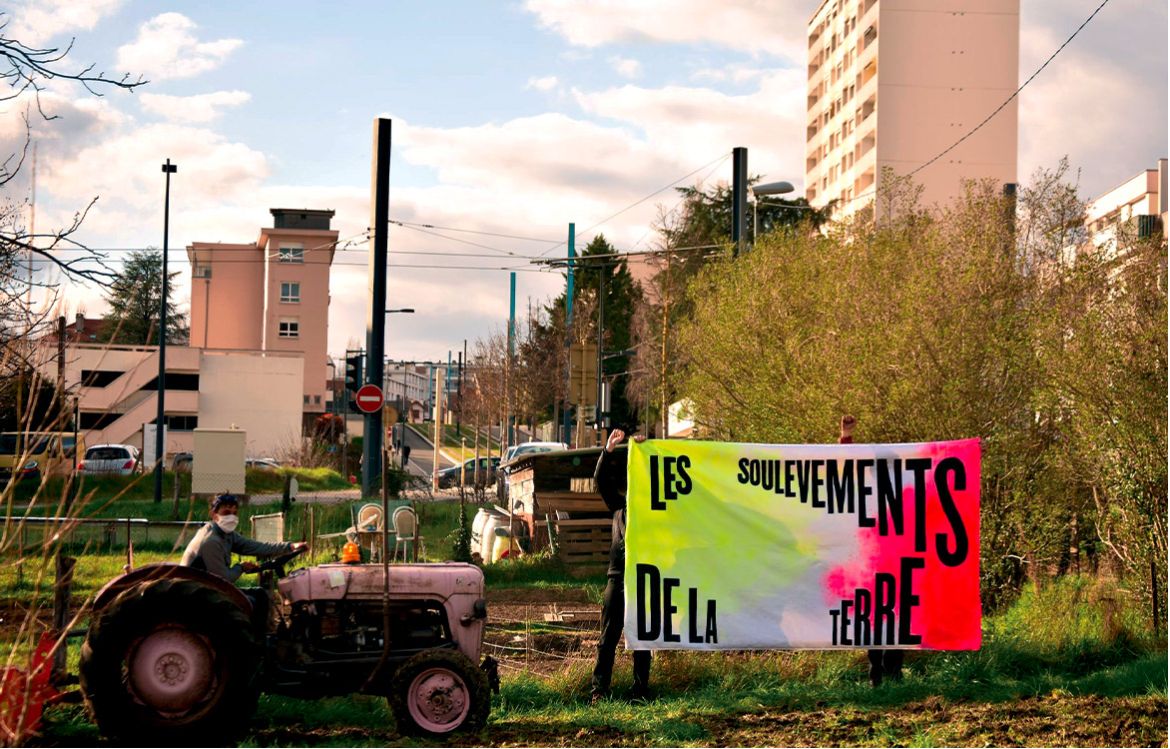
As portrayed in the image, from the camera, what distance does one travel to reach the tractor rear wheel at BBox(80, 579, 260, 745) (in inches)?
341

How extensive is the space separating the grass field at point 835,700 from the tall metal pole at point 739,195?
46.5 ft

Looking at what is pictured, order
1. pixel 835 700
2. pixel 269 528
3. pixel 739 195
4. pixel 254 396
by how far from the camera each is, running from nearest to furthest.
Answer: pixel 835 700
pixel 269 528
pixel 739 195
pixel 254 396

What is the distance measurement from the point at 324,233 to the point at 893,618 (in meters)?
90.8

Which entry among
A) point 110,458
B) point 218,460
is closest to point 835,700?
point 218,460

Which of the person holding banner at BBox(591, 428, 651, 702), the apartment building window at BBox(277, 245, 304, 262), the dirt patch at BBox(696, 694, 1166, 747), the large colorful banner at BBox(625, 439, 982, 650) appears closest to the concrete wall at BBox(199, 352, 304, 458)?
the apartment building window at BBox(277, 245, 304, 262)

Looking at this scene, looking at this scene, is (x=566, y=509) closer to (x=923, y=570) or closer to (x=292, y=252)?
(x=923, y=570)

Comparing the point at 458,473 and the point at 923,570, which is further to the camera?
the point at 458,473

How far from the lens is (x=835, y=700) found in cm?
1005

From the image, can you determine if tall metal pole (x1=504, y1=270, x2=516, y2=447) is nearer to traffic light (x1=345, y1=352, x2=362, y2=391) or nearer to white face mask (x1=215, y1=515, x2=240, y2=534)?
traffic light (x1=345, y1=352, x2=362, y2=391)

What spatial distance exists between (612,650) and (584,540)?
11695mm

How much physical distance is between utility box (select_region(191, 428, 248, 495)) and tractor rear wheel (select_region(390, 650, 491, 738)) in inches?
967

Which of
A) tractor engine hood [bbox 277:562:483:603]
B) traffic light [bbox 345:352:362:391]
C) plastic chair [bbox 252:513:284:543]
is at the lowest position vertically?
plastic chair [bbox 252:513:284:543]

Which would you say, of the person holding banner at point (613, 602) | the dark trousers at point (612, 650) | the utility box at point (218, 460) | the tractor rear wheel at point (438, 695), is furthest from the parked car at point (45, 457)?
the utility box at point (218, 460)

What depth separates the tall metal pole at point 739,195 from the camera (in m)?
27.0
